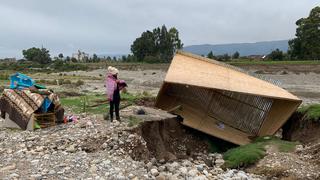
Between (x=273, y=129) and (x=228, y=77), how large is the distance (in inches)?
101

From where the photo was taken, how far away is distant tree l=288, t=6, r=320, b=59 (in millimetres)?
64625

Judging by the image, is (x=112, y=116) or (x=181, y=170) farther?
(x=112, y=116)

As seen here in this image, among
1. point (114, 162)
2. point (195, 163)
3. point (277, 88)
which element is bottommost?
point (195, 163)

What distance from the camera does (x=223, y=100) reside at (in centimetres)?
1755

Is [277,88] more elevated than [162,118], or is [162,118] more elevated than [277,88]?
[277,88]

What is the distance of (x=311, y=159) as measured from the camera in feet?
36.8

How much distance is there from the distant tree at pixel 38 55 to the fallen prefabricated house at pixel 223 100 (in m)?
105

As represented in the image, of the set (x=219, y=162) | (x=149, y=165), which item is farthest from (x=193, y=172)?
(x=219, y=162)

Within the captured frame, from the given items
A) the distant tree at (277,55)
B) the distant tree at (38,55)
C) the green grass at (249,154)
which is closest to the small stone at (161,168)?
the green grass at (249,154)

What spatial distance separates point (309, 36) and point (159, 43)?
40.8 metres

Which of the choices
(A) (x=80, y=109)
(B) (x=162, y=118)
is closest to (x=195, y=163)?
(B) (x=162, y=118)

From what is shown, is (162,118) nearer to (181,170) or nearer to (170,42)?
(181,170)

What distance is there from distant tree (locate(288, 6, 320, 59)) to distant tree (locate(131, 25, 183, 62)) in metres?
33.9

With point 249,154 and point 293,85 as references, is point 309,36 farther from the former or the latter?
point 249,154
